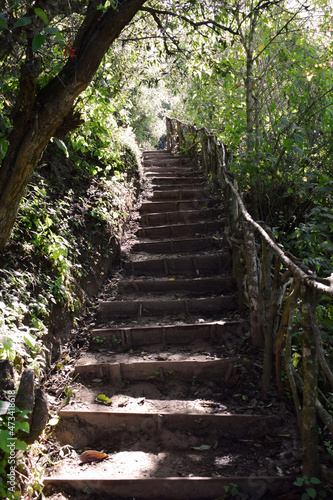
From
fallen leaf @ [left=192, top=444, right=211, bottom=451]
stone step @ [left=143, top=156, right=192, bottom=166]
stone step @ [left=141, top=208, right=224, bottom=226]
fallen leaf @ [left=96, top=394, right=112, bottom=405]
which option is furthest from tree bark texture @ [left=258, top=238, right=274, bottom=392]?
stone step @ [left=143, top=156, right=192, bottom=166]

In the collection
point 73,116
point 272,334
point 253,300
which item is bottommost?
point 272,334

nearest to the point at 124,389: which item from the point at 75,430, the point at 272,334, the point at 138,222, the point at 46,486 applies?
the point at 75,430

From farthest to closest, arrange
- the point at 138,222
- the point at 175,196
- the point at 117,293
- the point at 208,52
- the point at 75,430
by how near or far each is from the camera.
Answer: the point at 175,196 < the point at 138,222 < the point at 208,52 < the point at 117,293 < the point at 75,430

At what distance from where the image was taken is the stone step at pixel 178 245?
5484 millimetres

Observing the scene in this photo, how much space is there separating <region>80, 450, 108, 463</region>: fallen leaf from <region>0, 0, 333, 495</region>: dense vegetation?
2.32 ft

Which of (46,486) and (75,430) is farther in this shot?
(75,430)

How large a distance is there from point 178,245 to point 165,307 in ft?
5.20

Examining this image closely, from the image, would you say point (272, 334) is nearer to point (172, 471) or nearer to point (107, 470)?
point (172, 471)

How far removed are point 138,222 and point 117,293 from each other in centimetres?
226

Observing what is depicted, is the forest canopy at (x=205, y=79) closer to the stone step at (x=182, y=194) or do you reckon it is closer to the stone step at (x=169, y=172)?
the stone step at (x=182, y=194)

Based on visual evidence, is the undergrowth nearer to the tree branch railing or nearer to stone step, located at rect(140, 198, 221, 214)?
stone step, located at rect(140, 198, 221, 214)

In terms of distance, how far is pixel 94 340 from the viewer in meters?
3.71

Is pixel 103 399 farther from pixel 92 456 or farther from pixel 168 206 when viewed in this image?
pixel 168 206

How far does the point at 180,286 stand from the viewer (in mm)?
4555
